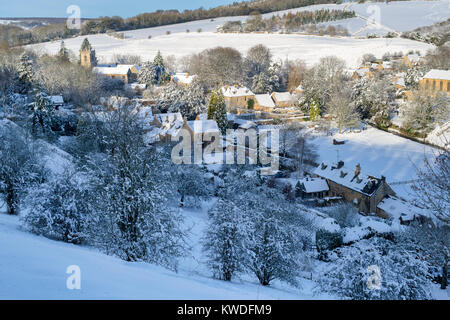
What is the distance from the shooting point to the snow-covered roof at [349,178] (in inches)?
926

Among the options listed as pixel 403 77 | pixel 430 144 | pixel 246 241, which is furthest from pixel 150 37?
pixel 246 241

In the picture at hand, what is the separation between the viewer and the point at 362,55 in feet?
239

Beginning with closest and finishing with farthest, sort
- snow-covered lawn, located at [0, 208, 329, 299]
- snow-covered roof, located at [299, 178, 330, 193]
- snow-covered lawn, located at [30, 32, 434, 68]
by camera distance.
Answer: snow-covered lawn, located at [0, 208, 329, 299] → snow-covered roof, located at [299, 178, 330, 193] → snow-covered lawn, located at [30, 32, 434, 68]

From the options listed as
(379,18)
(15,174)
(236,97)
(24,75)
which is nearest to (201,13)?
(379,18)

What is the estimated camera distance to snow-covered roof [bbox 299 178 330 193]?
2520cm

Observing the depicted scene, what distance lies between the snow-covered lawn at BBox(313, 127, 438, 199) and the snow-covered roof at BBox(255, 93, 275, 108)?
13293mm

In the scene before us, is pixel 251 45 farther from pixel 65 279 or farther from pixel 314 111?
pixel 65 279

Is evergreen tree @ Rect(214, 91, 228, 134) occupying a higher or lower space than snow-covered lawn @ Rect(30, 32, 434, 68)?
lower

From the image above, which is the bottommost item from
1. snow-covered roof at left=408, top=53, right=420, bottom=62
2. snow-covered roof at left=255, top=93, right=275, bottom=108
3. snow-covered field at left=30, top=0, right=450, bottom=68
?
snow-covered roof at left=255, top=93, right=275, bottom=108

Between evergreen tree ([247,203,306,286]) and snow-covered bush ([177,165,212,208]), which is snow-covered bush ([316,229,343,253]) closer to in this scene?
evergreen tree ([247,203,306,286])

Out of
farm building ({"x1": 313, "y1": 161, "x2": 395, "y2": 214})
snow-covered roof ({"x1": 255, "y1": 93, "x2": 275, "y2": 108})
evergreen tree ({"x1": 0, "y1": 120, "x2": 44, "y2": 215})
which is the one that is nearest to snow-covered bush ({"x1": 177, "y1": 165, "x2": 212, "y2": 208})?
evergreen tree ({"x1": 0, "y1": 120, "x2": 44, "y2": 215})

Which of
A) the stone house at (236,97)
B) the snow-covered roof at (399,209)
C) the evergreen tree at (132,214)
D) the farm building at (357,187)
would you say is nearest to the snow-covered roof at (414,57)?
the stone house at (236,97)

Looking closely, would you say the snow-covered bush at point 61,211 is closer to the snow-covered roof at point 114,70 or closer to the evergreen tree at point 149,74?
the evergreen tree at point 149,74

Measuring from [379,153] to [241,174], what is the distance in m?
14.5
